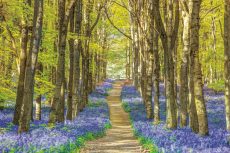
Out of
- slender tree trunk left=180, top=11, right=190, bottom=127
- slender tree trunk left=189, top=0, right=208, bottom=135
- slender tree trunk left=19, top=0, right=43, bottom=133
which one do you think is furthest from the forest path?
slender tree trunk left=180, top=11, right=190, bottom=127

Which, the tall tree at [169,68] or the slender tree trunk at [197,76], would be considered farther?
the tall tree at [169,68]

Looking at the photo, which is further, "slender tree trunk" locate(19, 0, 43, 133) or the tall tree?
the tall tree

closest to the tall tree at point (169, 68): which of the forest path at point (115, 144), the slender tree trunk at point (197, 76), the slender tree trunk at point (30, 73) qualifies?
the forest path at point (115, 144)

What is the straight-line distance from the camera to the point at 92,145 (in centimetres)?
1376

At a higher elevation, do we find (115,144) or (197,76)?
(197,76)

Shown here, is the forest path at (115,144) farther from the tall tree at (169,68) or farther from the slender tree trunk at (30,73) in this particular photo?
the slender tree trunk at (30,73)

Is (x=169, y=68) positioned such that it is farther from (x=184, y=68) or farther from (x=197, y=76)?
(x=197, y=76)

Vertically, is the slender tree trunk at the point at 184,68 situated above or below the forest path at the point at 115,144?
above

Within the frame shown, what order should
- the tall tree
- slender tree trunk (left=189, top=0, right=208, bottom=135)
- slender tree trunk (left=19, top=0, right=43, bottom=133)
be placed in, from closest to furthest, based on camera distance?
slender tree trunk (left=189, top=0, right=208, bottom=135), slender tree trunk (left=19, top=0, right=43, bottom=133), the tall tree

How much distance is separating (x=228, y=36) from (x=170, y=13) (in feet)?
9.04

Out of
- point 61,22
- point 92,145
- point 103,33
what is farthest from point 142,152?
point 103,33

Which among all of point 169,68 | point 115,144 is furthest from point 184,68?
point 115,144

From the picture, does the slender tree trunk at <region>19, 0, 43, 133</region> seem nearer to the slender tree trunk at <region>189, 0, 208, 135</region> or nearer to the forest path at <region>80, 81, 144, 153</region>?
the forest path at <region>80, 81, 144, 153</region>

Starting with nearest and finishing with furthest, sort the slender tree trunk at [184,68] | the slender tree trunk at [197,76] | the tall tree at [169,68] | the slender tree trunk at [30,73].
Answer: the slender tree trunk at [197,76], the slender tree trunk at [30,73], the slender tree trunk at [184,68], the tall tree at [169,68]
